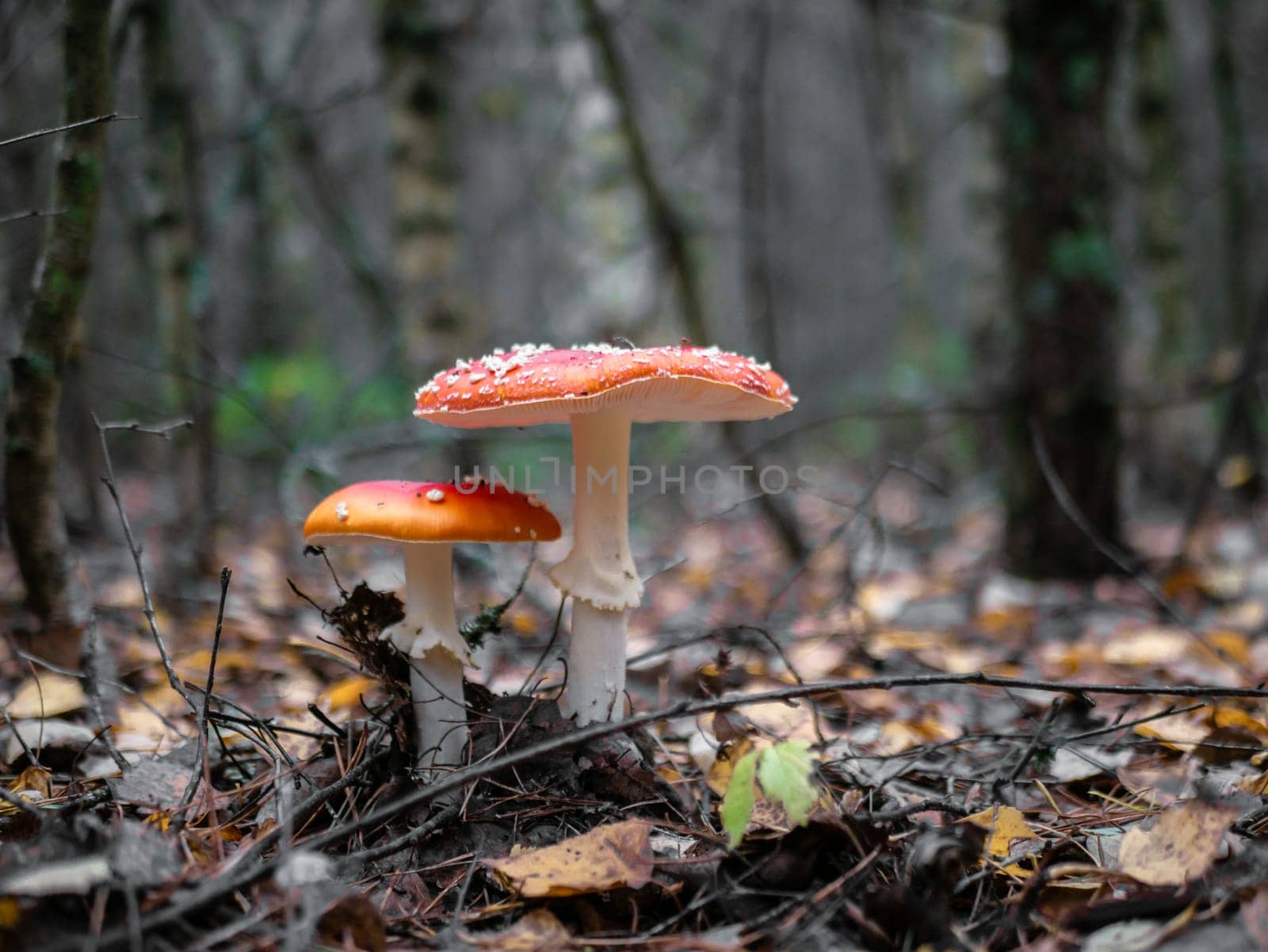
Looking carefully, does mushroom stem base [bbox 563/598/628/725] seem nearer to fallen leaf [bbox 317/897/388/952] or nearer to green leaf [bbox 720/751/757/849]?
green leaf [bbox 720/751/757/849]

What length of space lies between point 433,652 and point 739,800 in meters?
0.87

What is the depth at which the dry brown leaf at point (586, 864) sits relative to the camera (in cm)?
155

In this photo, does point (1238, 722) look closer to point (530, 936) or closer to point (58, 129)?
point (530, 936)

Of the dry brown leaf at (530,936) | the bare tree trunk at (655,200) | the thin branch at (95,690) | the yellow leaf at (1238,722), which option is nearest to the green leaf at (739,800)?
the dry brown leaf at (530,936)

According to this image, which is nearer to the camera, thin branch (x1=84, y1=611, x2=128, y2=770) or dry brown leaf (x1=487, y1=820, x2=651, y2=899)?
dry brown leaf (x1=487, y1=820, x2=651, y2=899)

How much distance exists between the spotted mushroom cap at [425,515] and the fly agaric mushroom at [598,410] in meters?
0.19

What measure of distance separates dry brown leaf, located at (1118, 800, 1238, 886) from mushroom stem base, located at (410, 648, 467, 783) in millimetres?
1426

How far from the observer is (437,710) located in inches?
81.0

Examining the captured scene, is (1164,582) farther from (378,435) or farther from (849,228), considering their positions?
(849,228)

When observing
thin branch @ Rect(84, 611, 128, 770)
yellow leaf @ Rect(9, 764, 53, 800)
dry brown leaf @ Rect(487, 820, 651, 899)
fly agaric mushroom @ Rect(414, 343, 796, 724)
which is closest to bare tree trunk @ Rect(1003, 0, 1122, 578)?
fly agaric mushroom @ Rect(414, 343, 796, 724)

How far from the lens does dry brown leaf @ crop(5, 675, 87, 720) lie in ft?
7.41

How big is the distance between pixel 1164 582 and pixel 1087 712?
1.93 meters

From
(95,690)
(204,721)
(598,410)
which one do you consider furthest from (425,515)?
(95,690)

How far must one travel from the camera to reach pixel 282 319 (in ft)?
47.0
